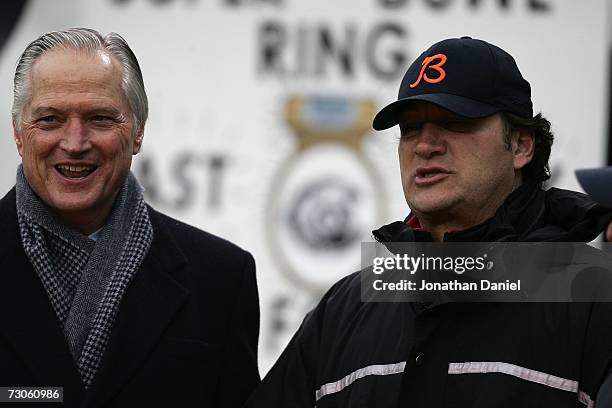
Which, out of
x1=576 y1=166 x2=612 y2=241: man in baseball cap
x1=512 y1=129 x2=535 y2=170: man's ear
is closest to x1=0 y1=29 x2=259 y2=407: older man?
x1=512 y1=129 x2=535 y2=170: man's ear

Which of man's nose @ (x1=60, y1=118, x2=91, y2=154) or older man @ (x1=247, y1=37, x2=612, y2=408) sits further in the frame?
man's nose @ (x1=60, y1=118, x2=91, y2=154)

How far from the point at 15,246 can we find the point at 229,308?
0.49 m

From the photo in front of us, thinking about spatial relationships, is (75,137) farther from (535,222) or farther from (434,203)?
(535,222)

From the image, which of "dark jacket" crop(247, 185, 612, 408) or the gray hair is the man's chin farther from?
the gray hair

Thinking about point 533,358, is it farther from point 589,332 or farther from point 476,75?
point 476,75

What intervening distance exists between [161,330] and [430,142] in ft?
2.30

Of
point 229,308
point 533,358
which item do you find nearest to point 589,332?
point 533,358

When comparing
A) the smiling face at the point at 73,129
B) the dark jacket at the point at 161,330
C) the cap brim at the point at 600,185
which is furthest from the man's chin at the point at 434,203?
the smiling face at the point at 73,129

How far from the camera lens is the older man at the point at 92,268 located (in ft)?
8.29

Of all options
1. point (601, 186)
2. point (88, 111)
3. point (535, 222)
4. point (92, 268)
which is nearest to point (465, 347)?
point (535, 222)

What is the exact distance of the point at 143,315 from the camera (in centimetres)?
263

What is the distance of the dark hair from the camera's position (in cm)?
254

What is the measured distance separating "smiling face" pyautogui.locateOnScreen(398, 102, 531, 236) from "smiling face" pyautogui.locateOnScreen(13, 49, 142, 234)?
0.63 m

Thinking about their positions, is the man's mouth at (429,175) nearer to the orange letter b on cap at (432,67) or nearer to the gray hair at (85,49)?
the orange letter b on cap at (432,67)
